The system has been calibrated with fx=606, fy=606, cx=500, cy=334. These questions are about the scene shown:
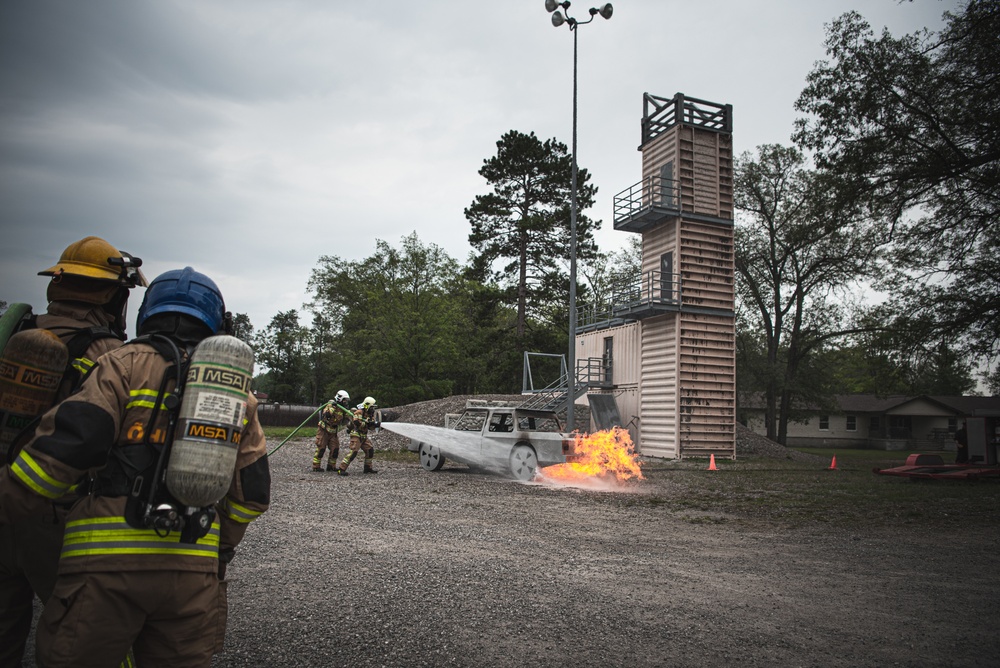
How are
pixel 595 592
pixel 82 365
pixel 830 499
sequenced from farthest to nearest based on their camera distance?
pixel 830 499, pixel 595 592, pixel 82 365

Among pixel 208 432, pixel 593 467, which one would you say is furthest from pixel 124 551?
pixel 593 467

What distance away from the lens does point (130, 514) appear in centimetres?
244

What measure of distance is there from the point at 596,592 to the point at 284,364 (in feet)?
231

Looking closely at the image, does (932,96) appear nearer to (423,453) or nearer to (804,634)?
(804,634)

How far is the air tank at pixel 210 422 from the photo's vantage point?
2.46 m

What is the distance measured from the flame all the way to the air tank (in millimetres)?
13043

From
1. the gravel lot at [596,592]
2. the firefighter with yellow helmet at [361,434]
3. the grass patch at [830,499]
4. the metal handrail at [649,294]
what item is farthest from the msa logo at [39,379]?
the metal handrail at [649,294]

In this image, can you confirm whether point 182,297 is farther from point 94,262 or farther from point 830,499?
point 830,499

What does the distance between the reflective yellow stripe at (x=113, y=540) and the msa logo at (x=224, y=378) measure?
2.05ft

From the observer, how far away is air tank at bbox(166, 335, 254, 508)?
2.46 metres

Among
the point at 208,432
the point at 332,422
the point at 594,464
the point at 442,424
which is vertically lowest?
the point at 594,464

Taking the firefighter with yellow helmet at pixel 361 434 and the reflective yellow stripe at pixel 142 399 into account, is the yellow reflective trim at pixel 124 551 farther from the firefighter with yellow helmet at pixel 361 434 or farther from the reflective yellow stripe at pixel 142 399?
the firefighter with yellow helmet at pixel 361 434

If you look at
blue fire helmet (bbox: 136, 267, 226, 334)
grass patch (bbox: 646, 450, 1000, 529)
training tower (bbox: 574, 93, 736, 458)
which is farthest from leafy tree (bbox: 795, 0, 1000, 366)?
blue fire helmet (bbox: 136, 267, 226, 334)

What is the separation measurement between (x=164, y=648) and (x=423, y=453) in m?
14.1
